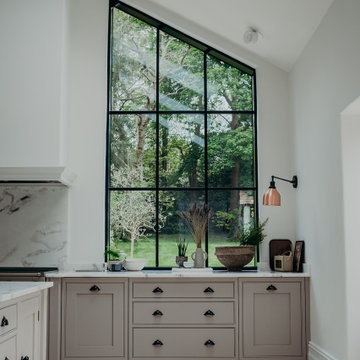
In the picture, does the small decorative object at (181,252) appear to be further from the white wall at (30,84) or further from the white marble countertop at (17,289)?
the white marble countertop at (17,289)

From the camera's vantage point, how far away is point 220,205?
20.0 feet

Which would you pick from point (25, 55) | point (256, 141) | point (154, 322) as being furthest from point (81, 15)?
point (154, 322)

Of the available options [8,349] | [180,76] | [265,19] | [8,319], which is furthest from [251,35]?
[8,349]

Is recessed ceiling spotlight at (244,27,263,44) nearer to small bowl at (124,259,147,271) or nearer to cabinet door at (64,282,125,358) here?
small bowl at (124,259,147,271)

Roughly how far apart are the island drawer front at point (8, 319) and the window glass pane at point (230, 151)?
2.99 meters

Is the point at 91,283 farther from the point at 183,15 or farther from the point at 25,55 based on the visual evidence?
the point at 183,15

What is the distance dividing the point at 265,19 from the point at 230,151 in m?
1.47

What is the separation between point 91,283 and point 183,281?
32.2 inches

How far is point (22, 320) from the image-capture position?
369 cm

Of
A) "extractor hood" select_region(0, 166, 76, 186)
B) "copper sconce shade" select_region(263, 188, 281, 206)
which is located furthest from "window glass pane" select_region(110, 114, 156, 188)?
"copper sconce shade" select_region(263, 188, 281, 206)

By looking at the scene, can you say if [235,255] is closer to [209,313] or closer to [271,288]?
[271,288]

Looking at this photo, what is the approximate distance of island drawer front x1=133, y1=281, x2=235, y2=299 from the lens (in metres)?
5.37

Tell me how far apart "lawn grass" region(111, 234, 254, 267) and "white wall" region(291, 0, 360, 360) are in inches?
35.6

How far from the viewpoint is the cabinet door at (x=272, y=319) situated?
532cm
